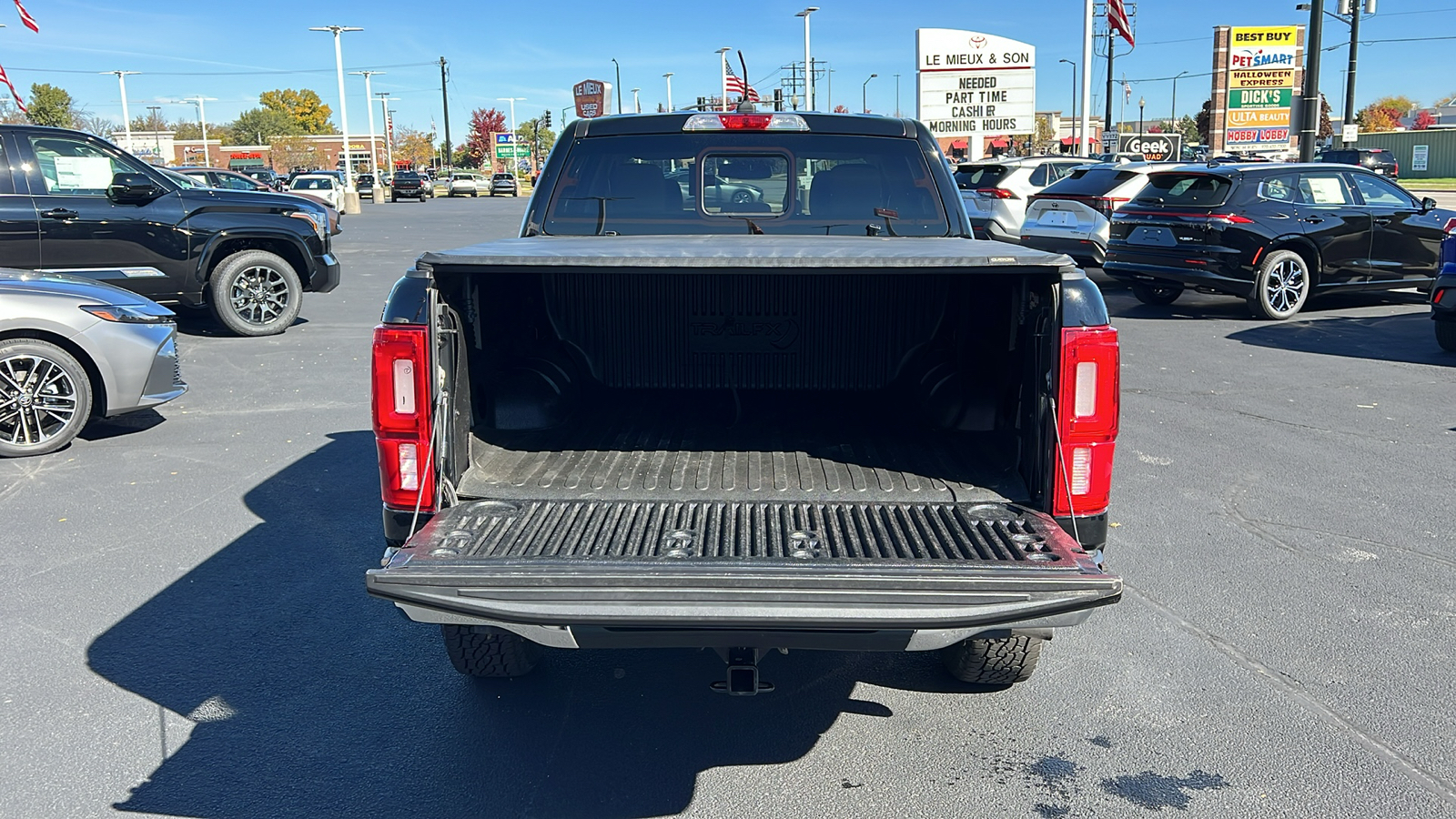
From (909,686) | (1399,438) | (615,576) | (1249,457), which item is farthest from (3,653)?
(1399,438)

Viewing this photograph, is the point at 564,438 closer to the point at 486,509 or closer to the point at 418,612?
the point at 486,509

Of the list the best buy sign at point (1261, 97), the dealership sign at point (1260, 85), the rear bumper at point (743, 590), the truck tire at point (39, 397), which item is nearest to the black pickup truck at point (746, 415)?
the rear bumper at point (743, 590)

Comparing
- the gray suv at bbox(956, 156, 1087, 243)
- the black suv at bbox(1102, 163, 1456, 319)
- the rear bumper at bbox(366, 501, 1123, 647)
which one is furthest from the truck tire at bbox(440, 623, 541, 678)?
the gray suv at bbox(956, 156, 1087, 243)

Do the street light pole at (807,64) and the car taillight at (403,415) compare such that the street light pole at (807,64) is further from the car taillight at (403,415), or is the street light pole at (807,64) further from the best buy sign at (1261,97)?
the car taillight at (403,415)

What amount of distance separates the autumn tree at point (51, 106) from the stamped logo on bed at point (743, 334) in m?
48.8

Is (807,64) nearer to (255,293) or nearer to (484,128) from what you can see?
(255,293)

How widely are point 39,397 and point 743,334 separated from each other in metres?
4.84

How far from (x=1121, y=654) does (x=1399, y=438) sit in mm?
4266

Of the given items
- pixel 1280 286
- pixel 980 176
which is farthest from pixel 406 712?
pixel 980 176

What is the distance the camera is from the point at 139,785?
3.21 m

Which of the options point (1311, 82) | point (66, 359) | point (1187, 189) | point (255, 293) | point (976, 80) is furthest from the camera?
point (976, 80)

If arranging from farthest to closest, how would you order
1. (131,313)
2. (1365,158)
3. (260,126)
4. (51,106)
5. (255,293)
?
(260,126)
(51,106)
(1365,158)
(255,293)
(131,313)

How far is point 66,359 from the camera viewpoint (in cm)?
689

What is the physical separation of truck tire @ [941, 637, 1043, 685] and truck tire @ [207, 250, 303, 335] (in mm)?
9884
